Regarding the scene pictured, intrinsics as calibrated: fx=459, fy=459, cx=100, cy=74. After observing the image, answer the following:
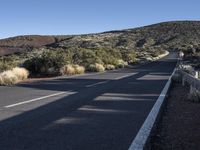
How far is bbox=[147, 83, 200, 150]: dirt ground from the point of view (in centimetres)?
830

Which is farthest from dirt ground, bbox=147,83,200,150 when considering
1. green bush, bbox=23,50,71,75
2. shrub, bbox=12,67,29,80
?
green bush, bbox=23,50,71,75

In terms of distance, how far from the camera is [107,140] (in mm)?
8414

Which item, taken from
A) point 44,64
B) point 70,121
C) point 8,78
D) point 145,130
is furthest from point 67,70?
point 145,130

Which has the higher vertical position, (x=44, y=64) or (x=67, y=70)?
(x=44, y=64)

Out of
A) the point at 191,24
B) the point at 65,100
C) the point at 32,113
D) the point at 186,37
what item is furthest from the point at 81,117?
the point at 191,24

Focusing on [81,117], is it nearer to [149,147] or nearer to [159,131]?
[159,131]

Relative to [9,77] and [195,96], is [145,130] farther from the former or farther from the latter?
[9,77]

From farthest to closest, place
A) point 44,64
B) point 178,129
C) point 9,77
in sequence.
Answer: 1. point 44,64
2. point 9,77
3. point 178,129

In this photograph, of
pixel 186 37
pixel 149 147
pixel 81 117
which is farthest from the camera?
pixel 186 37

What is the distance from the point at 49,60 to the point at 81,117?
24151mm

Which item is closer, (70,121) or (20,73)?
(70,121)

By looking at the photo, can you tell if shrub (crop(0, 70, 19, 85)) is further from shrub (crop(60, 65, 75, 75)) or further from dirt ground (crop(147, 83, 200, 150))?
dirt ground (crop(147, 83, 200, 150))

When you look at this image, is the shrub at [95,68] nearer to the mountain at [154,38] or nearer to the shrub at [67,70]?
the shrub at [67,70]

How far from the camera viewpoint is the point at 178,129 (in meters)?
10.0
